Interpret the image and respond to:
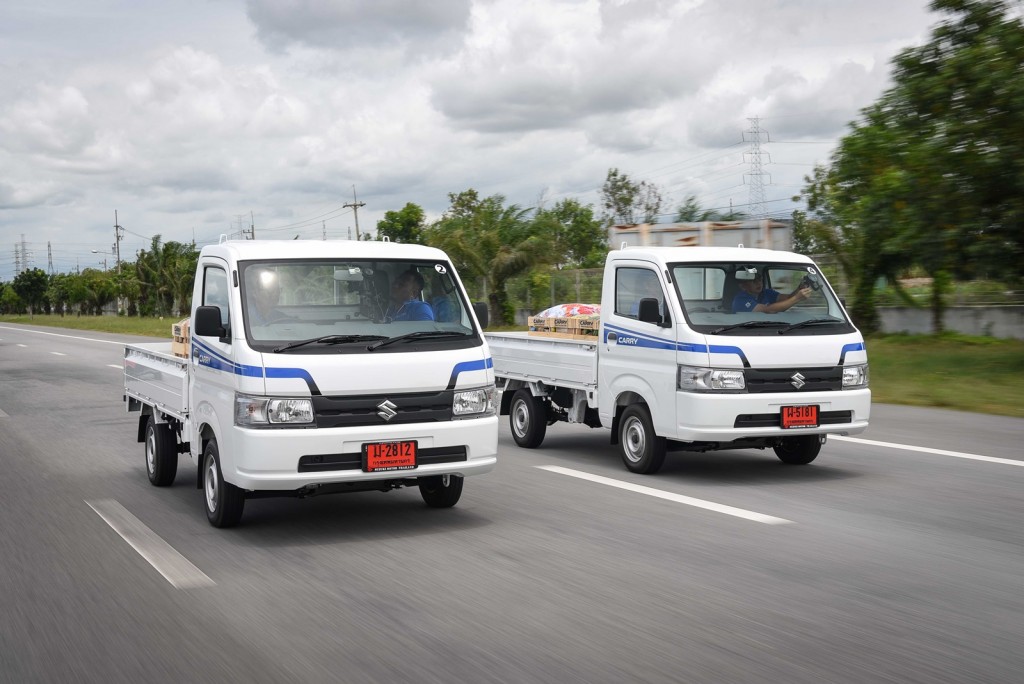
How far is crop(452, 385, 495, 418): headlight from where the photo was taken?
271 inches

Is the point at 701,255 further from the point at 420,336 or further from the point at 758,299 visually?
the point at 420,336

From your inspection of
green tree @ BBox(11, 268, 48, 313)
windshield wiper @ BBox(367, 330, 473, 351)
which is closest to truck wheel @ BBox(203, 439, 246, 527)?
windshield wiper @ BBox(367, 330, 473, 351)

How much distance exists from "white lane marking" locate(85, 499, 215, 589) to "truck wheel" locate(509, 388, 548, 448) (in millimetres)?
4219

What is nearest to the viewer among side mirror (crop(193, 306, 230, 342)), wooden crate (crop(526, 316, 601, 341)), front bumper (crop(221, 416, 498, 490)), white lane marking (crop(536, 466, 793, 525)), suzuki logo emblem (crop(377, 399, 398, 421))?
front bumper (crop(221, 416, 498, 490))

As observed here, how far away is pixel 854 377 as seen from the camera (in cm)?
886

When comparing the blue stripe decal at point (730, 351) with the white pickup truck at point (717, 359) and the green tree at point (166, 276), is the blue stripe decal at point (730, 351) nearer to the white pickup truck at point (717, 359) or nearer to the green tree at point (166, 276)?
the white pickup truck at point (717, 359)

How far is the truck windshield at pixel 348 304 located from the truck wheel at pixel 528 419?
3.44 metres

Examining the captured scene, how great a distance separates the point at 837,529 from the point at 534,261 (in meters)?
29.3

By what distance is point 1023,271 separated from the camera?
56.6 ft

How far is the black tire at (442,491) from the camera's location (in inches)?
296

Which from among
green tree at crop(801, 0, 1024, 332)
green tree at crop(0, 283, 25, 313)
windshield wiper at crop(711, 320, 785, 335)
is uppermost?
green tree at crop(801, 0, 1024, 332)

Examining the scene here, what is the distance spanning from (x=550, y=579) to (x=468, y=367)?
1742 millimetres

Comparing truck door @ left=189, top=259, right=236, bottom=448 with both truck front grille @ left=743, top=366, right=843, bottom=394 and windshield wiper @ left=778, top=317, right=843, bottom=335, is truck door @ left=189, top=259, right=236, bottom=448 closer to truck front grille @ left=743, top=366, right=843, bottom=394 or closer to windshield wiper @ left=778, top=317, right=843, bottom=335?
truck front grille @ left=743, top=366, right=843, bottom=394

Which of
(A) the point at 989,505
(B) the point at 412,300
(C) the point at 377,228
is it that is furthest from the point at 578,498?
(C) the point at 377,228
